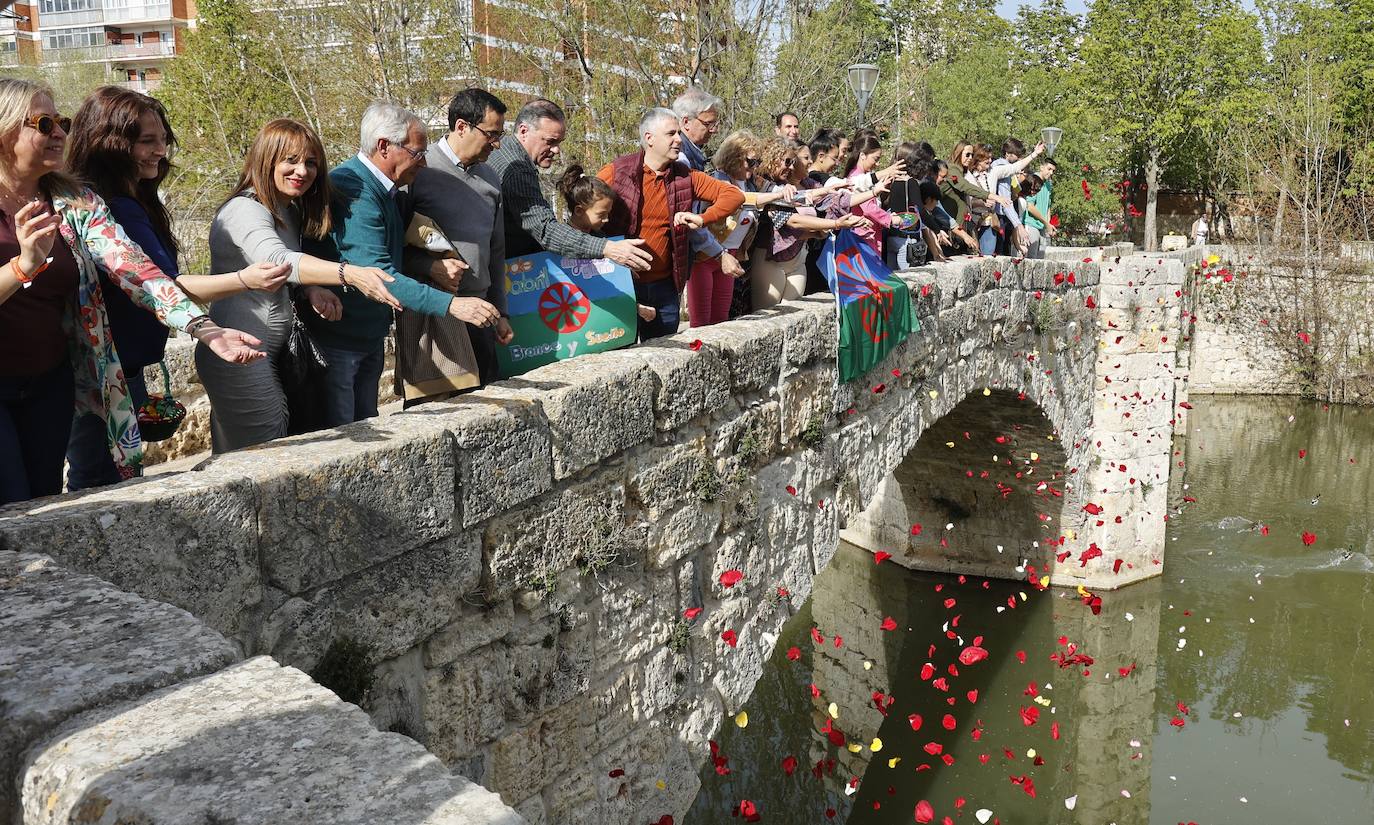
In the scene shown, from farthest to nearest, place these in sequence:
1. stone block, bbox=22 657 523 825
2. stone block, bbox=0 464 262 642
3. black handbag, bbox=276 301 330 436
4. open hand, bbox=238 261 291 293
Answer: black handbag, bbox=276 301 330 436 < open hand, bbox=238 261 291 293 < stone block, bbox=0 464 262 642 < stone block, bbox=22 657 523 825

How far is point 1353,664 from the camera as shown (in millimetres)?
10805

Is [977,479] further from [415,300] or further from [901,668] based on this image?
[415,300]

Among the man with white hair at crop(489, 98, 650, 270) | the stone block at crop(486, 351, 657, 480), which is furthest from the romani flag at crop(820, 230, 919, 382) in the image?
the stone block at crop(486, 351, 657, 480)

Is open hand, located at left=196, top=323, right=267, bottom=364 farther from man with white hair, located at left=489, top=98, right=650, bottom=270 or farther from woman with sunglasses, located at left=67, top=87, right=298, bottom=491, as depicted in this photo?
man with white hair, located at left=489, top=98, right=650, bottom=270

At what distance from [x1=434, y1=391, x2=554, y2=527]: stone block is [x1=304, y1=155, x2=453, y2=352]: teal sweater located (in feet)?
1.40

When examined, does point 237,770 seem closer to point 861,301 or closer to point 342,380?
point 342,380

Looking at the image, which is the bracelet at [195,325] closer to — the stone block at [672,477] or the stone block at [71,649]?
the stone block at [71,649]

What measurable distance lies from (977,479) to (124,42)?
39084 mm

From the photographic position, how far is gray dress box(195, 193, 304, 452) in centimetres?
299

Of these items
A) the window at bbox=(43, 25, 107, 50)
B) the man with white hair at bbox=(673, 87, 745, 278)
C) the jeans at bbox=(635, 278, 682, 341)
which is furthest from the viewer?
the window at bbox=(43, 25, 107, 50)

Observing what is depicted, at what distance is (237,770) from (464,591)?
5.01ft

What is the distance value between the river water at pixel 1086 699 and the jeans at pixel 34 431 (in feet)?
17.9

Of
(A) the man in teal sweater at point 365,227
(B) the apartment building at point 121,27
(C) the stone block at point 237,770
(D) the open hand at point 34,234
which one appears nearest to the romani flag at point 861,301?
(A) the man in teal sweater at point 365,227

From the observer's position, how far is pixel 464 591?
10.0ft
